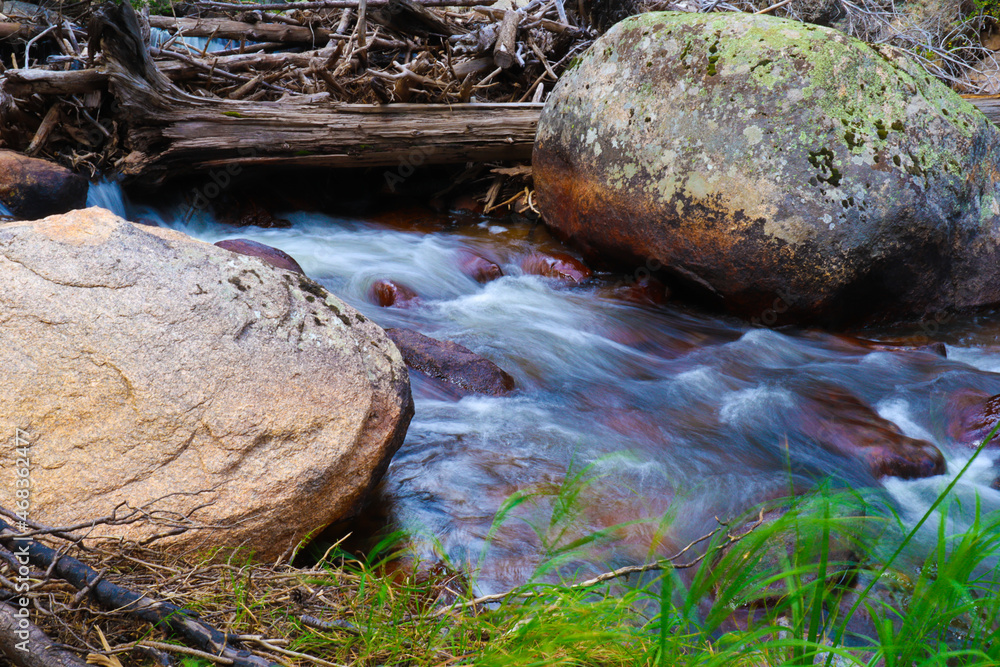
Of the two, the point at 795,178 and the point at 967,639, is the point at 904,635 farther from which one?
A: the point at 795,178

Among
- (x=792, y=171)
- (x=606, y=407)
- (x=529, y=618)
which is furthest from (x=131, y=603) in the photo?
(x=792, y=171)

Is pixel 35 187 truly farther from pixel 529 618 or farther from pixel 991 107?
pixel 991 107

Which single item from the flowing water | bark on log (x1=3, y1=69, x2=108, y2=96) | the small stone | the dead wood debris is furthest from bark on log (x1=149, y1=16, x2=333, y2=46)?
the small stone

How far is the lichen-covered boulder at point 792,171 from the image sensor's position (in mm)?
4301

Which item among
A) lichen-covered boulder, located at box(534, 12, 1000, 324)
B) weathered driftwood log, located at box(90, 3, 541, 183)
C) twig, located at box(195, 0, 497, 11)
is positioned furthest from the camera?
twig, located at box(195, 0, 497, 11)

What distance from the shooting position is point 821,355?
454 cm

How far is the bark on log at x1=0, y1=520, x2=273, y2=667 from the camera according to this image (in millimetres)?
1484

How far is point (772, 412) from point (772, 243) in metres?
1.15

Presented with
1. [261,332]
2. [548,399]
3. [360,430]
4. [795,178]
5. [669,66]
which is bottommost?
[548,399]

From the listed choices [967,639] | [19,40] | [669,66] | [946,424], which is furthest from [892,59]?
[19,40]

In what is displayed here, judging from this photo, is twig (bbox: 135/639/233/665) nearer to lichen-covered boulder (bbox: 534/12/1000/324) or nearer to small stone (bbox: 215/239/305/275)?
small stone (bbox: 215/239/305/275)

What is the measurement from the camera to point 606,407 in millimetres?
3842

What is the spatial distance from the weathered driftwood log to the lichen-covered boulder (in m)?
1.83

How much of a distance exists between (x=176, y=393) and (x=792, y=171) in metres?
3.82
